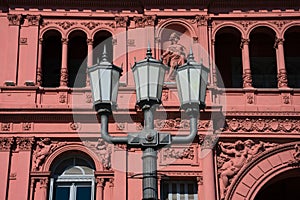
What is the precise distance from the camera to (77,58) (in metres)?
25.0

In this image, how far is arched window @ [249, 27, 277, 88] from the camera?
24.8 meters

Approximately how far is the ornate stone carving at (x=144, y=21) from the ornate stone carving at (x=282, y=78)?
16.9ft

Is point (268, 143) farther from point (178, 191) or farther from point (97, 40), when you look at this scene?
point (97, 40)

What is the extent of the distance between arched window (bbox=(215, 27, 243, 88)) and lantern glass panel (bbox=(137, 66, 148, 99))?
12.7 metres

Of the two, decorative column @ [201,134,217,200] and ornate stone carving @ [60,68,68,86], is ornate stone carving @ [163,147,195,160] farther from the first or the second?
ornate stone carving @ [60,68,68,86]

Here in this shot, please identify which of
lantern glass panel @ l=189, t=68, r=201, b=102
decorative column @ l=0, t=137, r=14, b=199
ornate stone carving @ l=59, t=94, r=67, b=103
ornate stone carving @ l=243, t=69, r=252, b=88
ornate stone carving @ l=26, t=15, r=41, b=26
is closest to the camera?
lantern glass panel @ l=189, t=68, r=201, b=102

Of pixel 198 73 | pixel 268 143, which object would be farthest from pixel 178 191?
pixel 198 73

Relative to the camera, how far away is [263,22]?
79.8 ft

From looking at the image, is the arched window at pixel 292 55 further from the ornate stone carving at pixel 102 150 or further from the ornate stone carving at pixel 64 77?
A: the ornate stone carving at pixel 64 77

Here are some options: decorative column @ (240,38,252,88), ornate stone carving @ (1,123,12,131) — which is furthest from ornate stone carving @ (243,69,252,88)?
ornate stone carving @ (1,123,12,131)

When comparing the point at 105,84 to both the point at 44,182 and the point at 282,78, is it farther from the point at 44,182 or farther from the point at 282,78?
the point at 282,78

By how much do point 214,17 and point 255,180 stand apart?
665 centimetres

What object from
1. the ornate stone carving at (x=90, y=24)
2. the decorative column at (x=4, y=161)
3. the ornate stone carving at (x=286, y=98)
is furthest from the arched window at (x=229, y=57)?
the decorative column at (x=4, y=161)

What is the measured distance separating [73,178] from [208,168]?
187 inches
